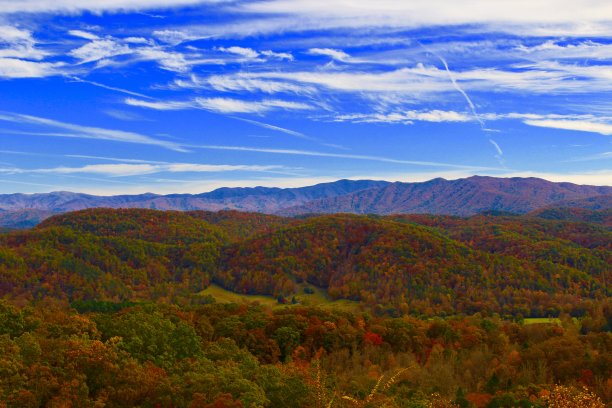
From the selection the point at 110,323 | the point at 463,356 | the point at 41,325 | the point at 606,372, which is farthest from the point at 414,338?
the point at 41,325

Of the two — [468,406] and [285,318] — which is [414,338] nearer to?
[285,318]

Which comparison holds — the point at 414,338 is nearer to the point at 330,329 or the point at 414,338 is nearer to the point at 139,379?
the point at 330,329

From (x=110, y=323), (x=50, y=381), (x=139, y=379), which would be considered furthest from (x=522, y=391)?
(x=110, y=323)

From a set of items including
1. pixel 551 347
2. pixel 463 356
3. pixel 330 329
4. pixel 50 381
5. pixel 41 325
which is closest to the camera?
pixel 50 381

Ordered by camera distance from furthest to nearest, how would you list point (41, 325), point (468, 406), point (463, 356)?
point (463, 356)
point (41, 325)
point (468, 406)

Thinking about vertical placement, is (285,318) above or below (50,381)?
below

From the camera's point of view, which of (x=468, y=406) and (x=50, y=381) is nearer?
(x=50, y=381)

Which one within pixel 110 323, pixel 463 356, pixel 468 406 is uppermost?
pixel 110 323
